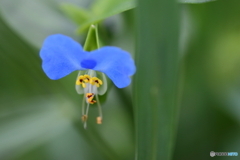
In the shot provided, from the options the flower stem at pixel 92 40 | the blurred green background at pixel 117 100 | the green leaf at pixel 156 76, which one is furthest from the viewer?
the blurred green background at pixel 117 100

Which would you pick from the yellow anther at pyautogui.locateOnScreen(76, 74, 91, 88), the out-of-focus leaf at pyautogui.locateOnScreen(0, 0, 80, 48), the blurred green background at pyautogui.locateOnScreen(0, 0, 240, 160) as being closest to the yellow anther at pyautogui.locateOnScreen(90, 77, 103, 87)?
the yellow anther at pyautogui.locateOnScreen(76, 74, 91, 88)

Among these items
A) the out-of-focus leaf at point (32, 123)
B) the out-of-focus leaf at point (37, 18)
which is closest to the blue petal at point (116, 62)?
the out-of-focus leaf at point (32, 123)

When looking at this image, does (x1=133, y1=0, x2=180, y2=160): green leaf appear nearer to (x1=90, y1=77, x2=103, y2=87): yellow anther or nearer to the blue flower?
the blue flower

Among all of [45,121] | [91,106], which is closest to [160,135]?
[91,106]

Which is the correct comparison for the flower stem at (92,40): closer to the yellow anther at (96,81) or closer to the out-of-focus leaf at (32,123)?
the yellow anther at (96,81)

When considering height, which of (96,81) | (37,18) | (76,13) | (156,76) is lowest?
(156,76)

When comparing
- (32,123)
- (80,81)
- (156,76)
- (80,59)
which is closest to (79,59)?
(80,59)

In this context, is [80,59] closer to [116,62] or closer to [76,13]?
[116,62]
